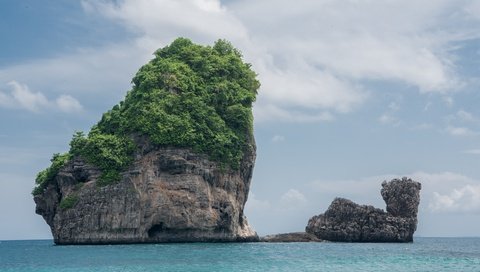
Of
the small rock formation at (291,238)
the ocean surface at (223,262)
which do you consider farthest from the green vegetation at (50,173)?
the small rock formation at (291,238)

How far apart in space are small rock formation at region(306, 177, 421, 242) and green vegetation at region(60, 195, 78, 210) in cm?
3036

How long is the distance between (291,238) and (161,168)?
23.1 meters

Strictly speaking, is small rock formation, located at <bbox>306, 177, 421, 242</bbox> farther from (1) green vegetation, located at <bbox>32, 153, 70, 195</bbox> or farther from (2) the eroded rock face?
(1) green vegetation, located at <bbox>32, 153, 70, 195</bbox>

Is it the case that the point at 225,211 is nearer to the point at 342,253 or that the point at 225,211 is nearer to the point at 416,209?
the point at 342,253

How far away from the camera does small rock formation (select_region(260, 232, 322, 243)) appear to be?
279 feet

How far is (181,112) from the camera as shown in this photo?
7319 cm

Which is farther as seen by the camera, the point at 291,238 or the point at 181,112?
the point at 291,238

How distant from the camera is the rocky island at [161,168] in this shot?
6925 centimetres

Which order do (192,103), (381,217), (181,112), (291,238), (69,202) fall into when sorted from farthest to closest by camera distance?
(291,238)
(381,217)
(192,103)
(181,112)
(69,202)

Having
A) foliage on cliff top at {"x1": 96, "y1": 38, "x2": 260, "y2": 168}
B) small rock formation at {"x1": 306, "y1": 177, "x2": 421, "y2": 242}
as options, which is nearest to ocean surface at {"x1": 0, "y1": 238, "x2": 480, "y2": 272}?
foliage on cliff top at {"x1": 96, "y1": 38, "x2": 260, "y2": 168}

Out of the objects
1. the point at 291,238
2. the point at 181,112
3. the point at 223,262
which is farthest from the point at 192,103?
the point at 223,262

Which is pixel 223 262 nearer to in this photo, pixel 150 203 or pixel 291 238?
pixel 150 203

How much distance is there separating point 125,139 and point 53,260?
23001 millimetres

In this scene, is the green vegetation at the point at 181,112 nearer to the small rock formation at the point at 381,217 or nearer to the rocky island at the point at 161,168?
the rocky island at the point at 161,168
